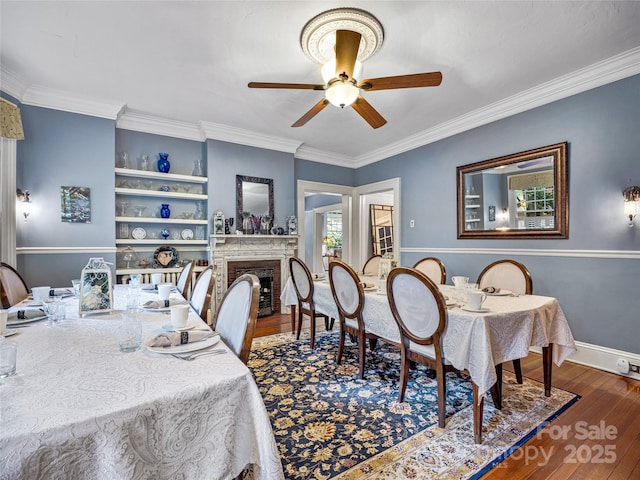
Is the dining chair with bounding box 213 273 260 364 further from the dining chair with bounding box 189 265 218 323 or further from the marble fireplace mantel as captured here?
the marble fireplace mantel

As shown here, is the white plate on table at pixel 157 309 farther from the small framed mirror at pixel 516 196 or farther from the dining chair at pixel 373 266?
the small framed mirror at pixel 516 196

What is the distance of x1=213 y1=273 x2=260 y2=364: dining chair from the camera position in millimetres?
1181

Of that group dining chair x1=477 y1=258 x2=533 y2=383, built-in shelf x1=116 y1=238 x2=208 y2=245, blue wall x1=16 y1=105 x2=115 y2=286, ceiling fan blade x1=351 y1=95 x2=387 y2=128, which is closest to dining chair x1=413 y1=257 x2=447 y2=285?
dining chair x1=477 y1=258 x2=533 y2=383

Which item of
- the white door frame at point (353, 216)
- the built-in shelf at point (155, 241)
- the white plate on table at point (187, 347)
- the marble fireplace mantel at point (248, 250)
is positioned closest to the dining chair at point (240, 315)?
the white plate on table at point (187, 347)

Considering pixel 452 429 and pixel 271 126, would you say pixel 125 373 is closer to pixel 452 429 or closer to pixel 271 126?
pixel 452 429

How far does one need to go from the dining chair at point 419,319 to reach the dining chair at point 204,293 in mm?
1147

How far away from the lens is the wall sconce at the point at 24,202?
2.99m

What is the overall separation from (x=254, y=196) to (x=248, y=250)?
2.73ft

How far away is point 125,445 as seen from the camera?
0.67 metres

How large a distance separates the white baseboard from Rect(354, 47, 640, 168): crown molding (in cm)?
238

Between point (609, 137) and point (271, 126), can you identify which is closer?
point (609, 137)

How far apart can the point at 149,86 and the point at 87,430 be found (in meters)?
3.39

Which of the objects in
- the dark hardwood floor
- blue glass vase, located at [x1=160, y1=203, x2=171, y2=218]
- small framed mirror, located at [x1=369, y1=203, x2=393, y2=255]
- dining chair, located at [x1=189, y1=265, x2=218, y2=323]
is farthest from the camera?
small framed mirror, located at [x1=369, y1=203, x2=393, y2=255]

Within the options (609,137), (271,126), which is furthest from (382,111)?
(609,137)
